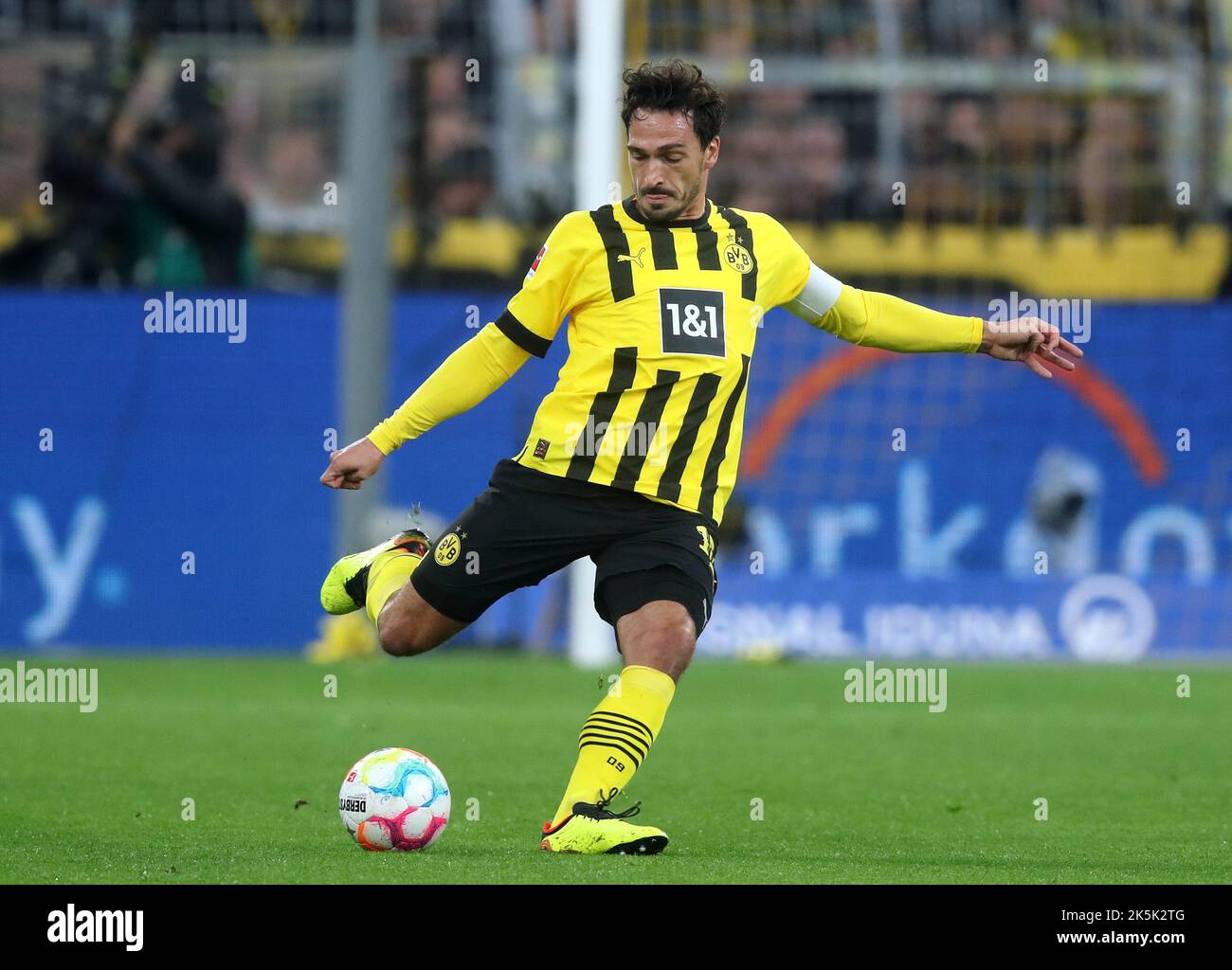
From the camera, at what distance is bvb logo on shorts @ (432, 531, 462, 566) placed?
6832mm

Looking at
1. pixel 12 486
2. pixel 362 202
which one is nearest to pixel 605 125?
pixel 362 202

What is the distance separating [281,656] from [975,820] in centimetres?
907

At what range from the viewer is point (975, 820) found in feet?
24.2

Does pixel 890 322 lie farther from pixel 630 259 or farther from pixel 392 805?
pixel 392 805

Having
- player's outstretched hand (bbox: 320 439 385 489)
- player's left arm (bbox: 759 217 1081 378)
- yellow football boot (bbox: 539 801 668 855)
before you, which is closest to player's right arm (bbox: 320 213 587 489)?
player's outstretched hand (bbox: 320 439 385 489)

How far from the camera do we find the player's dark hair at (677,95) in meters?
6.57

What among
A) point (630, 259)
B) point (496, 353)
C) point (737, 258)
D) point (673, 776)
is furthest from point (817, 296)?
point (673, 776)

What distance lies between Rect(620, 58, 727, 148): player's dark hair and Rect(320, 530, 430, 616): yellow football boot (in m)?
1.74

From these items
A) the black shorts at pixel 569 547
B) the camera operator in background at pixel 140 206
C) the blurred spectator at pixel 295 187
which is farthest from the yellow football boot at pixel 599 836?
the blurred spectator at pixel 295 187

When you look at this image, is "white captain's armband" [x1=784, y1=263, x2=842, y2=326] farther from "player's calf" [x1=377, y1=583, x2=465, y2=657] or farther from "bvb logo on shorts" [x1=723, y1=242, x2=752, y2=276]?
"player's calf" [x1=377, y1=583, x2=465, y2=657]

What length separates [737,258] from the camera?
6832 mm

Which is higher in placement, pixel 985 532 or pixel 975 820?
pixel 985 532

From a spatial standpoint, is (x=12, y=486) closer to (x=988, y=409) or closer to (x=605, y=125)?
(x=605, y=125)

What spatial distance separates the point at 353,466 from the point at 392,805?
3.38 feet
